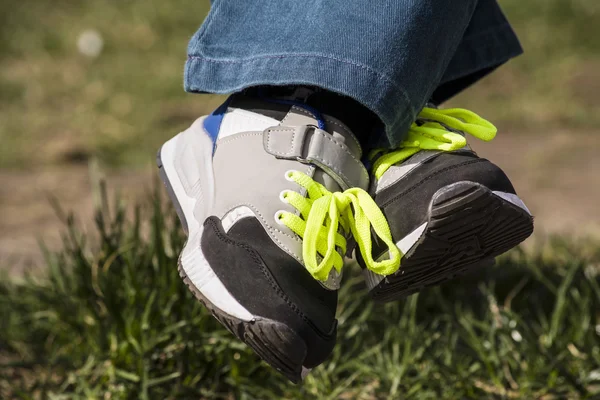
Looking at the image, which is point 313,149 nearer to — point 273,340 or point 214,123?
point 214,123

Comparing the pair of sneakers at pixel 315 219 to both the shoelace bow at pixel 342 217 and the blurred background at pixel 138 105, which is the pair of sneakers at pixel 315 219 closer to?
the shoelace bow at pixel 342 217

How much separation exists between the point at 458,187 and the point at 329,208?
236 millimetres

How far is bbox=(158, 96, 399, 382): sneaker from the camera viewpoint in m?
1.37

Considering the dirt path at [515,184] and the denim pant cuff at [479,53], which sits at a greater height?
the denim pant cuff at [479,53]

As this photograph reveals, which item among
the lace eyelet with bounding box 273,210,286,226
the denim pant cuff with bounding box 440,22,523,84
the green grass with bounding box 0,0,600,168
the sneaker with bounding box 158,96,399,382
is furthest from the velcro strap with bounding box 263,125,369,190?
the green grass with bounding box 0,0,600,168

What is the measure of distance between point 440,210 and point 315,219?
0.22m

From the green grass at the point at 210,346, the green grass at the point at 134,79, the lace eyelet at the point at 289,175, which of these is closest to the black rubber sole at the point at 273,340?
the lace eyelet at the point at 289,175

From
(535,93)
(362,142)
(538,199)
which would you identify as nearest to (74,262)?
(362,142)

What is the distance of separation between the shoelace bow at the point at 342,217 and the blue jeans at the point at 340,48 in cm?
6

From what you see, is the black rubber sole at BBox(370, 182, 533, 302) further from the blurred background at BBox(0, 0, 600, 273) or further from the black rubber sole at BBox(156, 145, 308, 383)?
the blurred background at BBox(0, 0, 600, 273)

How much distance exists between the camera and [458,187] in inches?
54.2

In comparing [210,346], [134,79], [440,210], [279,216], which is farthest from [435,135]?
[134,79]

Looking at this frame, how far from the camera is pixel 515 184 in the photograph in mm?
3531

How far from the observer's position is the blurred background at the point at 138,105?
11.4 feet
